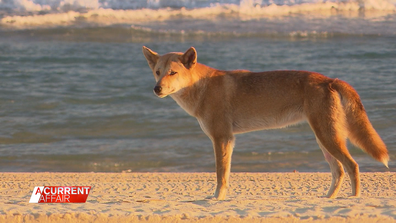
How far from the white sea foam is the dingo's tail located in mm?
19440

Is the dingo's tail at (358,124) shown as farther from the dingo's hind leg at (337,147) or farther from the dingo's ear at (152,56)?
the dingo's ear at (152,56)

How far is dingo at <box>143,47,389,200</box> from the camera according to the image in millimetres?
5863

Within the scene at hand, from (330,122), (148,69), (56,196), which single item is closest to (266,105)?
(330,122)

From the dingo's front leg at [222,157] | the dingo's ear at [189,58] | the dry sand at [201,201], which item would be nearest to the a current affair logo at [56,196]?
the dry sand at [201,201]

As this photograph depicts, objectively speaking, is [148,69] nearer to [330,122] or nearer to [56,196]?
[330,122]

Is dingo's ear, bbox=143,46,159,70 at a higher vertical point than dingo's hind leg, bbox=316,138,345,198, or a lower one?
higher

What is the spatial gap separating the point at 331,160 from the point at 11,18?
20859 mm

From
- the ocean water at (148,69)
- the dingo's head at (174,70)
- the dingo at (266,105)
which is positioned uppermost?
the dingo's head at (174,70)

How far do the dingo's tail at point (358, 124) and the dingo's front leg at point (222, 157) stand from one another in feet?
3.78

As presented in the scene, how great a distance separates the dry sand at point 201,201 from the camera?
462cm

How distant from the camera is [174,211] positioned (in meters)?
4.89

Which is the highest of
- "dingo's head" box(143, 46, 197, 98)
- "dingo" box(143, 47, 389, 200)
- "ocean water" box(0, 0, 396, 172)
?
"dingo's head" box(143, 46, 197, 98)

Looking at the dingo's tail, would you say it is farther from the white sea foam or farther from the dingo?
the white sea foam

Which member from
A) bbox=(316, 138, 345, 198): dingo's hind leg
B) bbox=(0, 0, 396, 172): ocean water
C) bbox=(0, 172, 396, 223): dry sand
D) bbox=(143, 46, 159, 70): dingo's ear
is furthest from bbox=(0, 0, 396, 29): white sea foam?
bbox=(316, 138, 345, 198): dingo's hind leg
